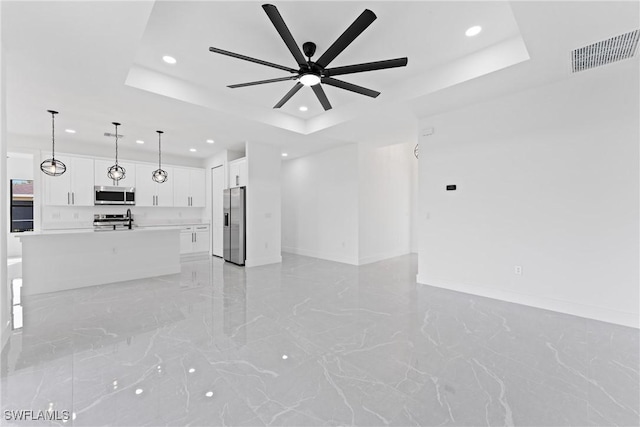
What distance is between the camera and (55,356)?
Result: 7.48 feet

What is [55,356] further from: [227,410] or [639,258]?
[639,258]

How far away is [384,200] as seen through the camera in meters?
6.88

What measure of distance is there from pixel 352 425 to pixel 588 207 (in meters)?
3.52

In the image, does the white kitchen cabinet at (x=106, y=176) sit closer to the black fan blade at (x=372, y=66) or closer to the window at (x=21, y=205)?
the window at (x=21, y=205)

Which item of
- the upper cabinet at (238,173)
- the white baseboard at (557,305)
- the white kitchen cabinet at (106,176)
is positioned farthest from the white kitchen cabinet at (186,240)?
the white baseboard at (557,305)

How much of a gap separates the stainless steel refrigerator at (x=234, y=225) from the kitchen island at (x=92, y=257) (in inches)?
48.4

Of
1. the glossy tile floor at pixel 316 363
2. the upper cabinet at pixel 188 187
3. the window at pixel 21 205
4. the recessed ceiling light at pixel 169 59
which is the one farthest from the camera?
the upper cabinet at pixel 188 187

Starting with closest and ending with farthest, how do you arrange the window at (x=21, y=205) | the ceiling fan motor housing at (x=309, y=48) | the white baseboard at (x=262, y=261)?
the ceiling fan motor housing at (x=309, y=48), the white baseboard at (x=262, y=261), the window at (x=21, y=205)

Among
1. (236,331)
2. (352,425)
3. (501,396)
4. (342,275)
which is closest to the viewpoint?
(352,425)

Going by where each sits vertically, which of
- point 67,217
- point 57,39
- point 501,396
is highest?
point 57,39

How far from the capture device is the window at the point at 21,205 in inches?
272

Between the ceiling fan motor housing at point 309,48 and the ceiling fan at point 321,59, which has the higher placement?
the ceiling fan motor housing at point 309,48

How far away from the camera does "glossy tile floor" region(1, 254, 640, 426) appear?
169 centimetres

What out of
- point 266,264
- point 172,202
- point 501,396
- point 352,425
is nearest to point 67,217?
point 172,202
